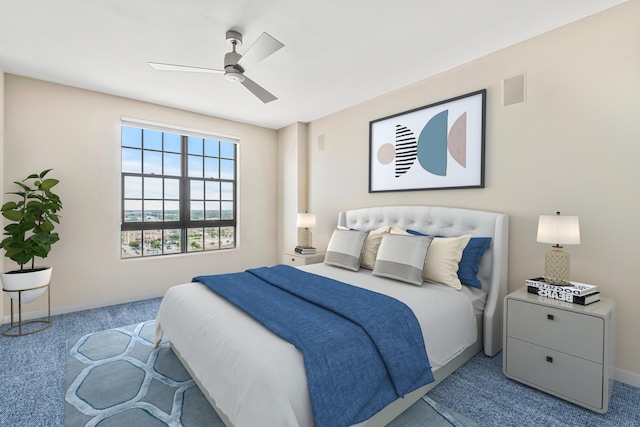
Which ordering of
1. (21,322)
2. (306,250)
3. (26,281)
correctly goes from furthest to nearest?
1. (306,250)
2. (21,322)
3. (26,281)

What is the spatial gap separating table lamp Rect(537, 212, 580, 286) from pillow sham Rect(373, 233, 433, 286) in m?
0.82

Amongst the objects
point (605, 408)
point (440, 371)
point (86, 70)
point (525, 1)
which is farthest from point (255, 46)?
point (605, 408)

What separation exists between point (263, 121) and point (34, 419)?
412 centimetres

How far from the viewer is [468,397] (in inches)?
76.0

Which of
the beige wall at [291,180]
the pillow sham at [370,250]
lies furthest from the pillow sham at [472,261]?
the beige wall at [291,180]

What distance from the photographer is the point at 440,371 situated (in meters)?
2.05

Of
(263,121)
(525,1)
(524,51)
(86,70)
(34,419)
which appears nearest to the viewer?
(34,419)

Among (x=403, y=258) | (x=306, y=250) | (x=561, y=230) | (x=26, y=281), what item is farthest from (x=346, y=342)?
(x=26, y=281)

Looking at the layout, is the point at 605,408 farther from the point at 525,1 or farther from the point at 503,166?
the point at 525,1

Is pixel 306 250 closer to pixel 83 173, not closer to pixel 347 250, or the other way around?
pixel 347 250

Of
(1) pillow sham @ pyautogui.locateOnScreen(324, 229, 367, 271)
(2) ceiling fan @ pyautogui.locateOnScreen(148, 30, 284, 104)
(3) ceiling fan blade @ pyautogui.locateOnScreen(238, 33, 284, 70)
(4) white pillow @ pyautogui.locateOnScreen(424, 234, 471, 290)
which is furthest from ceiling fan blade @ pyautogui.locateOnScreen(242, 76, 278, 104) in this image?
(4) white pillow @ pyautogui.locateOnScreen(424, 234, 471, 290)

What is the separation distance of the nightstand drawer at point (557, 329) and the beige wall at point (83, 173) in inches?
159

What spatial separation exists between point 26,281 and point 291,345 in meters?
3.03

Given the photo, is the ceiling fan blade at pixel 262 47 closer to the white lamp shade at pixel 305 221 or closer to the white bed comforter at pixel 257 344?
the white bed comforter at pixel 257 344
